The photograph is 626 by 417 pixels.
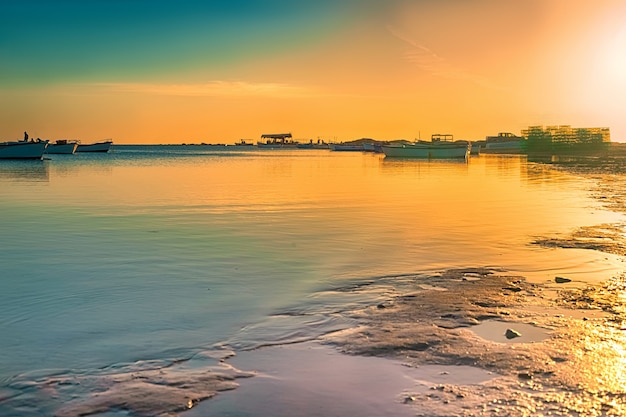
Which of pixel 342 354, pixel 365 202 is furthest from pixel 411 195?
pixel 342 354

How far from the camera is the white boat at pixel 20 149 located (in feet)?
320

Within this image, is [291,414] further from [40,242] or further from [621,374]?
[40,242]

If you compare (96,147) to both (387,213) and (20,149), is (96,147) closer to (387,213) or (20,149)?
(20,149)

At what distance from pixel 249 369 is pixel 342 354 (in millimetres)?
1266

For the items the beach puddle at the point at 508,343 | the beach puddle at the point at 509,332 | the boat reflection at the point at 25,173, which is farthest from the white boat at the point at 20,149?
the beach puddle at the point at 509,332

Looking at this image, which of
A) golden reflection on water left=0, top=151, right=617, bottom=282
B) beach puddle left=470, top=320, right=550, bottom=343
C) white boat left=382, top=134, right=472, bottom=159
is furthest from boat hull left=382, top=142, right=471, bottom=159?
beach puddle left=470, top=320, right=550, bottom=343

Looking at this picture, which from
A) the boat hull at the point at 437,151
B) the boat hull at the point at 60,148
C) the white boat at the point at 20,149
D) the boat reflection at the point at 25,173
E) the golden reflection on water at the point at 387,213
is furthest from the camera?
the boat hull at the point at 60,148

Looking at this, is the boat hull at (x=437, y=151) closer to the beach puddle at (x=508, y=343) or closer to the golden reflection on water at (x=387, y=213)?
the golden reflection on water at (x=387, y=213)

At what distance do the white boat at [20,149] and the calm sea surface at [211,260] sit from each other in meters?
72.6

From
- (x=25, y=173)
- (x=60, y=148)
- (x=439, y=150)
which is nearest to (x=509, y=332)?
(x=25, y=173)

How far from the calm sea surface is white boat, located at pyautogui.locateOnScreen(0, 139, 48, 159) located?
238 ft

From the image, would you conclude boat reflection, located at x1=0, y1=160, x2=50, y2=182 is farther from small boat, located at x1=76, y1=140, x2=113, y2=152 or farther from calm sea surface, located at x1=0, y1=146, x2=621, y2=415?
small boat, located at x1=76, y1=140, x2=113, y2=152

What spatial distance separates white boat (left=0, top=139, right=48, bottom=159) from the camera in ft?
320

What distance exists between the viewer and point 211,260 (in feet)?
49.6
